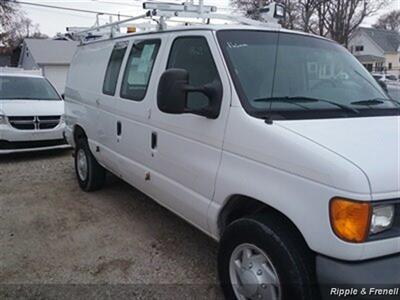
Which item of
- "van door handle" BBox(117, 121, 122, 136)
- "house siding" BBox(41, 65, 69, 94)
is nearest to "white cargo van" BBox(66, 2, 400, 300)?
"van door handle" BBox(117, 121, 122, 136)

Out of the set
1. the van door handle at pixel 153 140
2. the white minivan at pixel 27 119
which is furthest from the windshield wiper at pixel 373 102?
the white minivan at pixel 27 119

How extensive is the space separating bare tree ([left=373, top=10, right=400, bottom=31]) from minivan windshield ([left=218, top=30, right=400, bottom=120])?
79685mm

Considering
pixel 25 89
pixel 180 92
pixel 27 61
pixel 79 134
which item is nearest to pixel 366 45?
pixel 27 61

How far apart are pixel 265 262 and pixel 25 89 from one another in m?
7.97

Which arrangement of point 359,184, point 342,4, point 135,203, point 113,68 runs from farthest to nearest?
point 342,4, point 135,203, point 113,68, point 359,184

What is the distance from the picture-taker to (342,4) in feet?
125

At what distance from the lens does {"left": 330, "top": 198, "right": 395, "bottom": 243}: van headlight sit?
7.09ft

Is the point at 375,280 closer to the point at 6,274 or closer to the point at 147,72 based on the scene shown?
the point at 147,72

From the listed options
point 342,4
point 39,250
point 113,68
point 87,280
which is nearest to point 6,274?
point 39,250

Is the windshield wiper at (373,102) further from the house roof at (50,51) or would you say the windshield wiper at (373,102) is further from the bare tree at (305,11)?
the bare tree at (305,11)

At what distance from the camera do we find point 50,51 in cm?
3112

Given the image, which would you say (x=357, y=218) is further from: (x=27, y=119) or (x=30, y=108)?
(x=30, y=108)

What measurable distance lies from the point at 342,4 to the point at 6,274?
40.1 meters

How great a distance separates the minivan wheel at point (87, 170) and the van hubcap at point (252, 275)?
323cm
